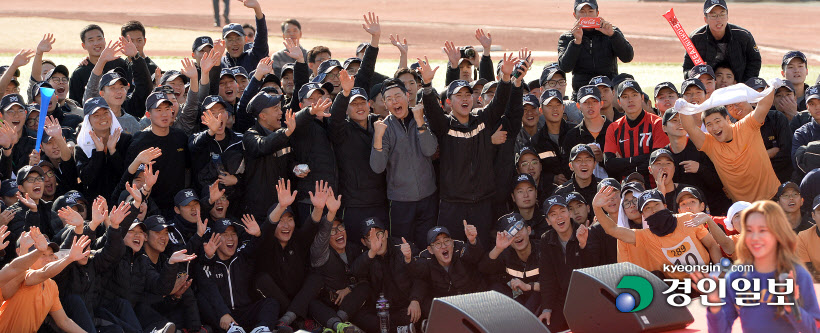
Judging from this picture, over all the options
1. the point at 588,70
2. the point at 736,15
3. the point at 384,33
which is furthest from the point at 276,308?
the point at 736,15

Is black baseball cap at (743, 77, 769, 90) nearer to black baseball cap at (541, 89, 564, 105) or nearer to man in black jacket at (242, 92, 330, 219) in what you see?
black baseball cap at (541, 89, 564, 105)

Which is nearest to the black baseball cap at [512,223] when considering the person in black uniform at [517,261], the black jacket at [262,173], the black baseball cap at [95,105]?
the person in black uniform at [517,261]

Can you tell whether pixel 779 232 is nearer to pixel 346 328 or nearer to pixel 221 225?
pixel 346 328

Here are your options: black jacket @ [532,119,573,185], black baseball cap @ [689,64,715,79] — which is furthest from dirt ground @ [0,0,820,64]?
black jacket @ [532,119,573,185]

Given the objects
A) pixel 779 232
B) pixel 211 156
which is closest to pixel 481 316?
pixel 779 232

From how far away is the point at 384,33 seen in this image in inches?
1389

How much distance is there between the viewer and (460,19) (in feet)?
132

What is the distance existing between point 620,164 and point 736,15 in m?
31.0

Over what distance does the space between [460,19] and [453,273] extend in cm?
3121

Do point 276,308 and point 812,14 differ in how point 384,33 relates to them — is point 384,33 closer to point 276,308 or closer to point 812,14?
point 812,14

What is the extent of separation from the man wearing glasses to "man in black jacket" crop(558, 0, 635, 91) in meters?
0.81

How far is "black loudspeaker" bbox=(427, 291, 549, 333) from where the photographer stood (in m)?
6.29

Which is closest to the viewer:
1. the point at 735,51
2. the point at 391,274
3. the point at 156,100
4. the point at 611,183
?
the point at 611,183

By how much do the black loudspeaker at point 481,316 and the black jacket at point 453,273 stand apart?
124 inches
